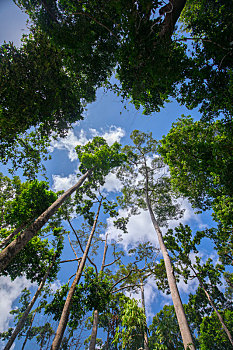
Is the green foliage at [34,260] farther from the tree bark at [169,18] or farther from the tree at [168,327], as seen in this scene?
the tree at [168,327]

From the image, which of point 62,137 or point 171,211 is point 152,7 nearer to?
point 62,137

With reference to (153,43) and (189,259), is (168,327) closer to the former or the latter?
(189,259)

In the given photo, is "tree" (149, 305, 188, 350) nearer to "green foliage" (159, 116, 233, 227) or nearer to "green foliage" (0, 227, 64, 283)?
"green foliage" (0, 227, 64, 283)

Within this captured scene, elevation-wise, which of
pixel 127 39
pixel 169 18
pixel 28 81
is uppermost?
pixel 28 81

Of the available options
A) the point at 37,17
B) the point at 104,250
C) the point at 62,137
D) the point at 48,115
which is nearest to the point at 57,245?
the point at 104,250

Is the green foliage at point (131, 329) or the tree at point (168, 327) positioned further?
the tree at point (168, 327)

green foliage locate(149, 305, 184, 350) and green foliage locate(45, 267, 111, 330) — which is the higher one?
green foliage locate(149, 305, 184, 350)

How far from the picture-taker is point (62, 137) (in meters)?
9.54

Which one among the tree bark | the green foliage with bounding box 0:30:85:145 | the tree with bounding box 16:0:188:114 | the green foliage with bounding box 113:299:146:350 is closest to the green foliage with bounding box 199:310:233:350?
the green foliage with bounding box 113:299:146:350

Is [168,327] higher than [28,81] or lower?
higher

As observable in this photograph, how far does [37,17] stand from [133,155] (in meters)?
11.7

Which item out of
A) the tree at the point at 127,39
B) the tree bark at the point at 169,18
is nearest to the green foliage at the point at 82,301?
the tree at the point at 127,39

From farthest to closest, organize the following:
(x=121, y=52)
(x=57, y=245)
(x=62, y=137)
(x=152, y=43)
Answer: (x=57, y=245) < (x=62, y=137) < (x=121, y=52) < (x=152, y=43)

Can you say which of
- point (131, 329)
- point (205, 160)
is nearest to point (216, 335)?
point (131, 329)
